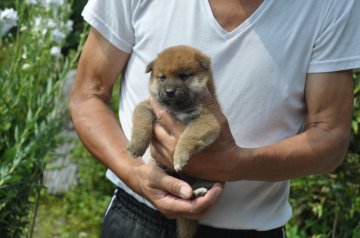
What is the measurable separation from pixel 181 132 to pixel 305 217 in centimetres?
287

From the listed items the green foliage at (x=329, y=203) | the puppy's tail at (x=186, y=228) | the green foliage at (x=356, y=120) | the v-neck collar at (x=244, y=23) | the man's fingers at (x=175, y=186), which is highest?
the v-neck collar at (x=244, y=23)

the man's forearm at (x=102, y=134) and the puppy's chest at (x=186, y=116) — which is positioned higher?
the puppy's chest at (x=186, y=116)

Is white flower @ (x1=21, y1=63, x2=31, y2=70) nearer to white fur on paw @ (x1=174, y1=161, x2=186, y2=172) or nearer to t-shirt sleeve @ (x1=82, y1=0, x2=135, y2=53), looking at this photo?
t-shirt sleeve @ (x1=82, y1=0, x2=135, y2=53)

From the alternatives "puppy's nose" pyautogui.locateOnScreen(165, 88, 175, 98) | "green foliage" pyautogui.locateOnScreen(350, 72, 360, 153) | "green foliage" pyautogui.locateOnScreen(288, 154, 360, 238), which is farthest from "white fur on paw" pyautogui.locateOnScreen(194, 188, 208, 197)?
"green foliage" pyautogui.locateOnScreen(288, 154, 360, 238)

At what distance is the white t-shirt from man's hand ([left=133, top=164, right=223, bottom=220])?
0.55 feet

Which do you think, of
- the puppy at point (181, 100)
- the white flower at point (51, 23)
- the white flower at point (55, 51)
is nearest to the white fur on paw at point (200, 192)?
the puppy at point (181, 100)

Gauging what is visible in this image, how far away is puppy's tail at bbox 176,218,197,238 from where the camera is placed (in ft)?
7.98

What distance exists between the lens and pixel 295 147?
2.39 m

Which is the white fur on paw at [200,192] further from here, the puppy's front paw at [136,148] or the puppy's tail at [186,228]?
the puppy's front paw at [136,148]

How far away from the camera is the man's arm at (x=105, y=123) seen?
2.40 meters

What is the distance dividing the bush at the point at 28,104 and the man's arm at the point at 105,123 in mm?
1097

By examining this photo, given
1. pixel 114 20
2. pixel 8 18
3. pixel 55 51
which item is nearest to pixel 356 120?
pixel 55 51

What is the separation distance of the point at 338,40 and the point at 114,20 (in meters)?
0.85

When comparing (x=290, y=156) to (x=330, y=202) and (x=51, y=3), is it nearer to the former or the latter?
(x=51, y=3)
